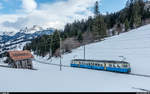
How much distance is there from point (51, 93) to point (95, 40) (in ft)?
209

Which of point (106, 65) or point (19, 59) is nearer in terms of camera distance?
point (106, 65)

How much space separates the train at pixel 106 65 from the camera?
3008cm

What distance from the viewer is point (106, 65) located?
3381cm

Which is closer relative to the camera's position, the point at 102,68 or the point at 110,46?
the point at 102,68

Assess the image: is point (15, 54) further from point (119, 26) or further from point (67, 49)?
point (119, 26)

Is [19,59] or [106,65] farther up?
[19,59]

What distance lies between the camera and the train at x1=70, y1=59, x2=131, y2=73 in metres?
30.1

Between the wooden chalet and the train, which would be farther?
the wooden chalet

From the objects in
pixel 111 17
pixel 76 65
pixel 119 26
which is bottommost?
pixel 76 65

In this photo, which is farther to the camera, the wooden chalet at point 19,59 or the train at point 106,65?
the wooden chalet at point 19,59

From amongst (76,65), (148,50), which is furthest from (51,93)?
(148,50)

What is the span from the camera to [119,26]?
298 ft

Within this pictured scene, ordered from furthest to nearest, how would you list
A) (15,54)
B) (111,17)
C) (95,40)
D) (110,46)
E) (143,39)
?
(111,17), (95,40), (110,46), (143,39), (15,54)

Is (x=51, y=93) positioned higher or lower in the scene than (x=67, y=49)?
lower
